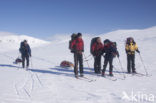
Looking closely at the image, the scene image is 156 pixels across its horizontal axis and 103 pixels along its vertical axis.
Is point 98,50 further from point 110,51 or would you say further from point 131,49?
point 131,49

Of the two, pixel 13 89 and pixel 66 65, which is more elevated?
pixel 66 65

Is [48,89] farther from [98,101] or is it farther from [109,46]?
[109,46]

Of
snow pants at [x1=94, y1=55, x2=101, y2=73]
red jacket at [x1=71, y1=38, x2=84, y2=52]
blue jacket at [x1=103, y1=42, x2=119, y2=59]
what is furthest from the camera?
snow pants at [x1=94, y1=55, x2=101, y2=73]

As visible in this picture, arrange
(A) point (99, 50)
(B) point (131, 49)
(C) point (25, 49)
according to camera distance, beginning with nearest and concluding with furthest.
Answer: (A) point (99, 50), (B) point (131, 49), (C) point (25, 49)

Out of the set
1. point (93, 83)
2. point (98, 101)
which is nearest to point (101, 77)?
point (93, 83)

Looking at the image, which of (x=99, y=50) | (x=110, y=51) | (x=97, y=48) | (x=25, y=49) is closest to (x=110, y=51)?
(x=110, y=51)

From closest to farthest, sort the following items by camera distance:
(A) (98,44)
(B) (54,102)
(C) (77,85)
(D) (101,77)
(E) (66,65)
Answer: (B) (54,102) < (C) (77,85) < (D) (101,77) < (A) (98,44) < (E) (66,65)

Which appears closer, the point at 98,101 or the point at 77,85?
the point at 98,101

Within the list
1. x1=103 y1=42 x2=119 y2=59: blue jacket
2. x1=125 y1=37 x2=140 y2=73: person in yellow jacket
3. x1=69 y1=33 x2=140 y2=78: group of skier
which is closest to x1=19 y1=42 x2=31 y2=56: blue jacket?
x1=69 y1=33 x2=140 y2=78: group of skier

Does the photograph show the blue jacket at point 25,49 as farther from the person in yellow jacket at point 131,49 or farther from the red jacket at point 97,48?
the person in yellow jacket at point 131,49

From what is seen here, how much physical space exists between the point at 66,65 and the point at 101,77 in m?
4.01

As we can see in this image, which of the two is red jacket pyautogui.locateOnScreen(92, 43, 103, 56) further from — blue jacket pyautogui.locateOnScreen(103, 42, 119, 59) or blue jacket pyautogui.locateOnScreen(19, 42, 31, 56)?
blue jacket pyautogui.locateOnScreen(19, 42, 31, 56)

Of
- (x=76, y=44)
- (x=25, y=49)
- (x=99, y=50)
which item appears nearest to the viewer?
(x=76, y=44)

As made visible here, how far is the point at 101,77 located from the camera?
30.4ft
